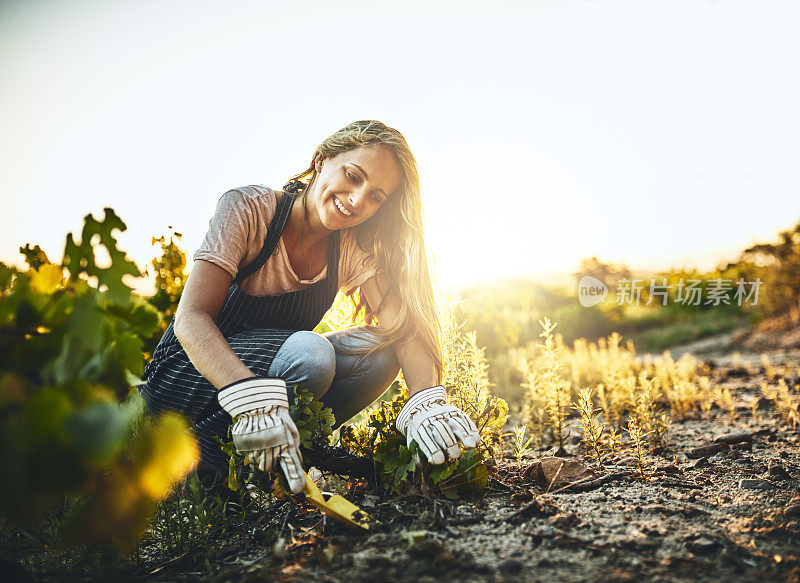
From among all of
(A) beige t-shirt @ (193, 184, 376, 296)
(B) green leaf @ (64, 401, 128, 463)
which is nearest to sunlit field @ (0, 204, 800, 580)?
(B) green leaf @ (64, 401, 128, 463)

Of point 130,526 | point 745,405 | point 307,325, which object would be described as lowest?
point 745,405

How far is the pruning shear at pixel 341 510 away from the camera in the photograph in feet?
5.15

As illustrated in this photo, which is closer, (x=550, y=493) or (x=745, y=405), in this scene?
(x=550, y=493)

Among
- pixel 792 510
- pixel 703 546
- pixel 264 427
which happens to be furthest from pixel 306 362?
pixel 792 510

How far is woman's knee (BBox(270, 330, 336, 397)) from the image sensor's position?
6.58 ft

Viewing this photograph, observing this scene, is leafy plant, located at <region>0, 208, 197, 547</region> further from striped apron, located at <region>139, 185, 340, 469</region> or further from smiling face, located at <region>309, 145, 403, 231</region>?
smiling face, located at <region>309, 145, 403, 231</region>

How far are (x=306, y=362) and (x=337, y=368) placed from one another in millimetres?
289

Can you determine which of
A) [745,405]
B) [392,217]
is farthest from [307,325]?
[745,405]

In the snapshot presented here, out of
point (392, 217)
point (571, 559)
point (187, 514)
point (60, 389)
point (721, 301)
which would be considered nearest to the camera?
point (60, 389)

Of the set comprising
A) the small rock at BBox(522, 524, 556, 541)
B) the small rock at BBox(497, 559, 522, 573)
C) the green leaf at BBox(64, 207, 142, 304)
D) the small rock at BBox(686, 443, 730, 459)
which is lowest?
the small rock at BBox(686, 443, 730, 459)

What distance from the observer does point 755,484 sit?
2.01 m

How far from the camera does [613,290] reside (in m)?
12.2

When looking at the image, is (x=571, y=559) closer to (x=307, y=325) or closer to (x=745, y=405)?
(x=307, y=325)

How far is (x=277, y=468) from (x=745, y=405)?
3247 millimetres
